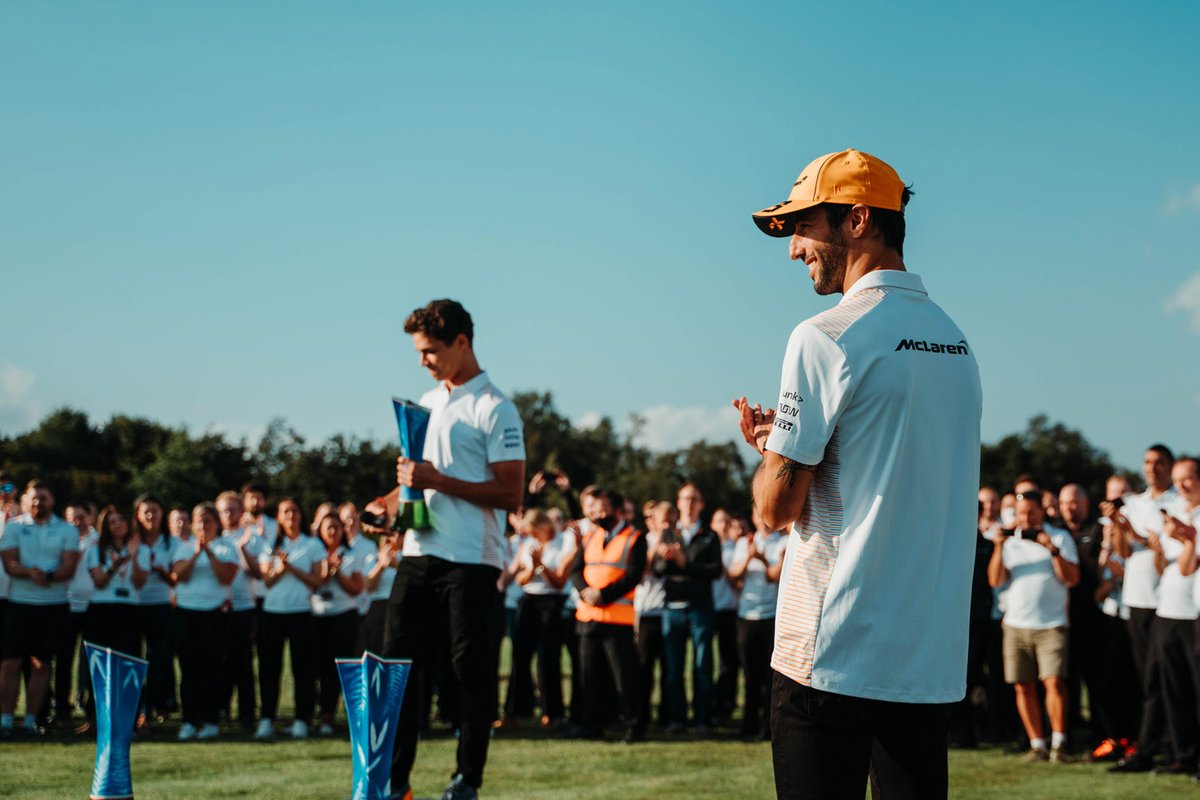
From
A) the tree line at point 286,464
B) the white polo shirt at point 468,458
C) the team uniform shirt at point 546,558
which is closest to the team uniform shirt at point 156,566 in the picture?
the team uniform shirt at point 546,558

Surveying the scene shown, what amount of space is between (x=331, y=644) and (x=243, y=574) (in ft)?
4.11

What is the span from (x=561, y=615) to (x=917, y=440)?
1121 cm

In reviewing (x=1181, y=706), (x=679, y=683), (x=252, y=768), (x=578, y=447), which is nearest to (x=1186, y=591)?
(x=1181, y=706)

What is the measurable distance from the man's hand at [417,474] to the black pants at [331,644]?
273 inches

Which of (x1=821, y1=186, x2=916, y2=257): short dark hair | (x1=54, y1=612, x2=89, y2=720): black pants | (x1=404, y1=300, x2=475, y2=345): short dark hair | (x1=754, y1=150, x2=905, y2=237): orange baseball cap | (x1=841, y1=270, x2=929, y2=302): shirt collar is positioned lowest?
(x1=54, y1=612, x2=89, y2=720): black pants

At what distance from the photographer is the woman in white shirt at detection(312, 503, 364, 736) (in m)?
12.3

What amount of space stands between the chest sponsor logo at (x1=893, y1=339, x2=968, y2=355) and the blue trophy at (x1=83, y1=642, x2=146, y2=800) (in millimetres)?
4212

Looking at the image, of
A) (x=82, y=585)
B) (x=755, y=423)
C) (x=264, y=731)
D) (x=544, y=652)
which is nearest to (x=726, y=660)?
(x=544, y=652)

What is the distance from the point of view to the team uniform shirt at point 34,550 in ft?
38.7

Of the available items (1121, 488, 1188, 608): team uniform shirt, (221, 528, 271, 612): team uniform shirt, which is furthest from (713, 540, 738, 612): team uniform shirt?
(221, 528, 271, 612): team uniform shirt

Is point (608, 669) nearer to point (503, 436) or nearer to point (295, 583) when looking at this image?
point (295, 583)

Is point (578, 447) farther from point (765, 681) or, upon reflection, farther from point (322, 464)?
point (765, 681)

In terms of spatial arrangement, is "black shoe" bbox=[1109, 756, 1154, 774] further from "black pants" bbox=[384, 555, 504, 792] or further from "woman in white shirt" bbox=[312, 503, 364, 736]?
"woman in white shirt" bbox=[312, 503, 364, 736]

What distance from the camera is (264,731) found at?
11344mm
